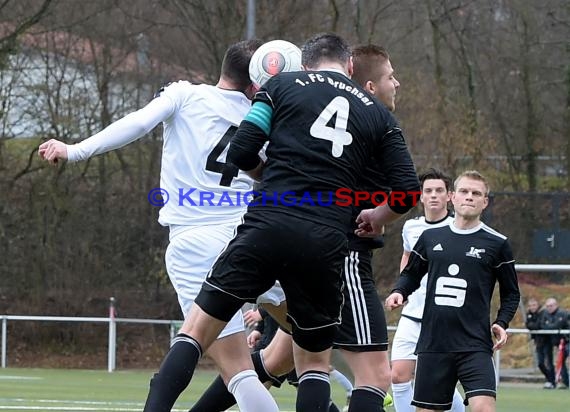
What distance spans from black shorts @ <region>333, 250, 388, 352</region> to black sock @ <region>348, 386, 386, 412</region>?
224mm

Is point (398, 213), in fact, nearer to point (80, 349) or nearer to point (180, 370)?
point (180, 370)

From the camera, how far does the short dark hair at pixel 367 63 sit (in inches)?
267

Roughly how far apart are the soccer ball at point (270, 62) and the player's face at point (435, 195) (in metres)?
3.31

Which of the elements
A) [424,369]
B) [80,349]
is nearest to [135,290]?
[80,349]

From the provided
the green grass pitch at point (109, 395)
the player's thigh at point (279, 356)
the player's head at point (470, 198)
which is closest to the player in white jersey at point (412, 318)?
the player's head at point (470, 198)

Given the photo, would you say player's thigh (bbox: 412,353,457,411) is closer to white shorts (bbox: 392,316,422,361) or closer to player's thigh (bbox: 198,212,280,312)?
white shorts (bbox: 392,316,422,361)

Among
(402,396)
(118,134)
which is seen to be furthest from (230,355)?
(402,396)

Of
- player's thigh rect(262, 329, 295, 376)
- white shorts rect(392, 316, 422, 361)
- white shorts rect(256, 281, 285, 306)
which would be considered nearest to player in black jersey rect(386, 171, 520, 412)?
player's thigh rect(262, 329, 295, 376)

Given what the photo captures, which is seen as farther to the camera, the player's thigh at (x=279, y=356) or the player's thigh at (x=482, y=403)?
the player's thigh at (x=482, y=403)

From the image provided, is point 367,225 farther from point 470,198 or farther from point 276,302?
point 470,198

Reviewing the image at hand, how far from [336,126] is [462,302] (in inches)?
97.1

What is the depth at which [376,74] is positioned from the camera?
6766 mm

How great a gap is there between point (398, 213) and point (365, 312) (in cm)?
86

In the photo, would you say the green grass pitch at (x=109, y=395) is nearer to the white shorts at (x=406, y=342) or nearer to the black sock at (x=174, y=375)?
the white shorts at (x=406, y=342)
